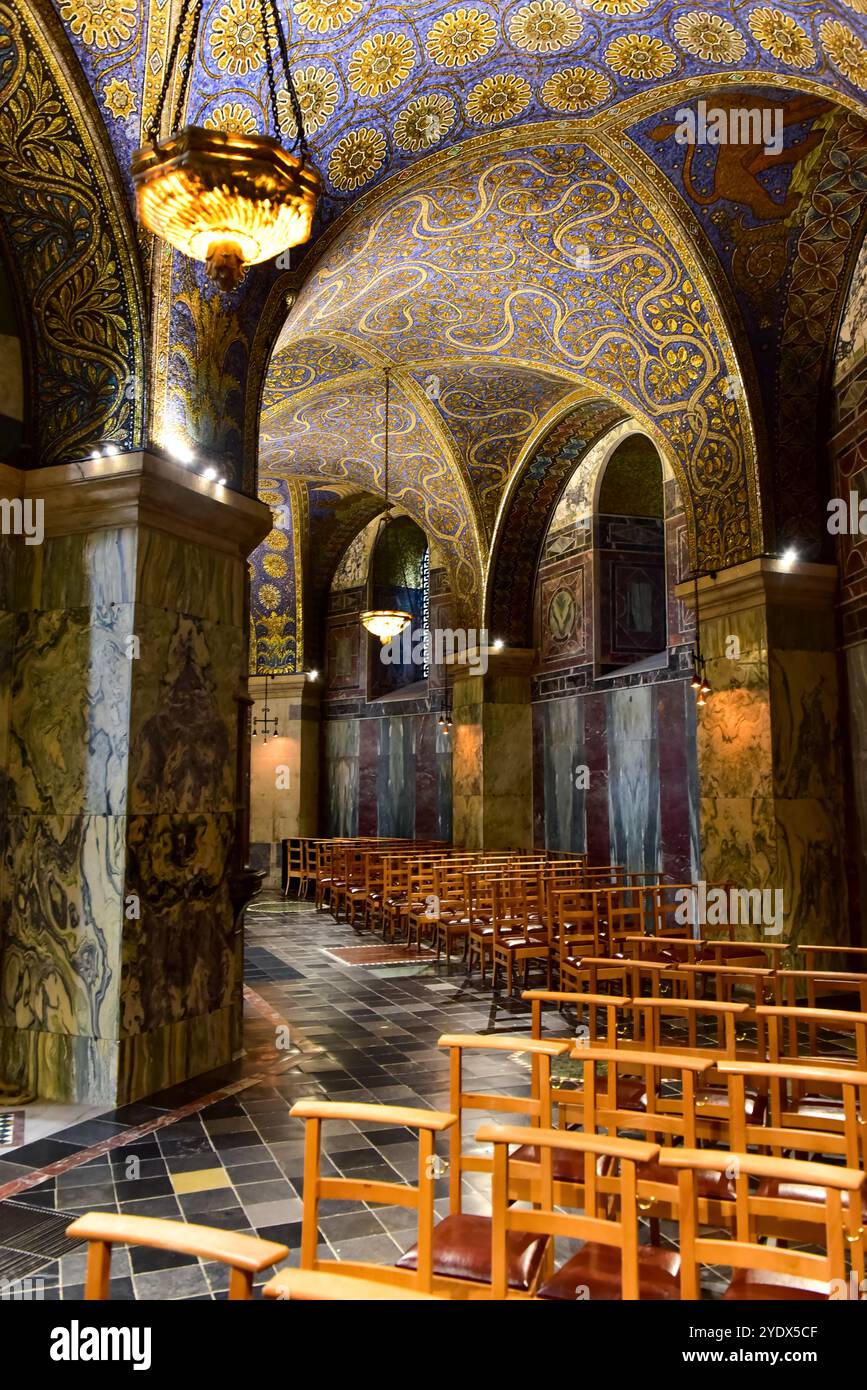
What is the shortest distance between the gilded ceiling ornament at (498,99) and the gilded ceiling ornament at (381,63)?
2.00 feet

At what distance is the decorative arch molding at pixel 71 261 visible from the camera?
588 cm

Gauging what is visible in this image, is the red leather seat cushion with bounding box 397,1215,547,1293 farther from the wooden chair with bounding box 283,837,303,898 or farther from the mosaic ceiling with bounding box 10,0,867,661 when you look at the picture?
the wooden chair with bounding box 283,837,303,898

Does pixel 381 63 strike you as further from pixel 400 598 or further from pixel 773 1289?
pixel 400 598

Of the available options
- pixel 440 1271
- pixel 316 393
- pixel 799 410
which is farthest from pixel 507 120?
pixel 440 1271

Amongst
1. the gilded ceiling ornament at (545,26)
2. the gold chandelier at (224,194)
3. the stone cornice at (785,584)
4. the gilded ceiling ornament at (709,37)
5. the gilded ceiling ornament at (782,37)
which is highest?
the gilded ceiling ornament at (545,26)

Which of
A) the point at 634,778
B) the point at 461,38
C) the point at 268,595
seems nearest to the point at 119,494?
the point at 461,38

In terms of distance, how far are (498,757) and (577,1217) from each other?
12753mm

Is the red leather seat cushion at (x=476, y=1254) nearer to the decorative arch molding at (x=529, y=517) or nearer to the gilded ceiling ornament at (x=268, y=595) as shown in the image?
the decorative arch molding at (x=529, y=517)

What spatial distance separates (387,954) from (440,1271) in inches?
337

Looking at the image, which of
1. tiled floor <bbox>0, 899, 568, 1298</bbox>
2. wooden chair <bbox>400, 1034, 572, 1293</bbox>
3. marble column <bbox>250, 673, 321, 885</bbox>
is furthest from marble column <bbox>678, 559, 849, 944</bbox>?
marble column <bbox>250, 673, 321, 885</bbox>

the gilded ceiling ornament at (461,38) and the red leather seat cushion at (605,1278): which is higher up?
the gilded ceiling ornament at (461,38)

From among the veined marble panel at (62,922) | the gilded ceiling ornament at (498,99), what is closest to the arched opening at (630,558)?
the gilded ceiling ornament at (498,99)

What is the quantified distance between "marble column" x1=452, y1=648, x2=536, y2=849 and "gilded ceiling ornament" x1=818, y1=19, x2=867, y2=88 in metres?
9.68

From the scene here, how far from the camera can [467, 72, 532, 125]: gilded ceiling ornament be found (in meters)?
6.85
